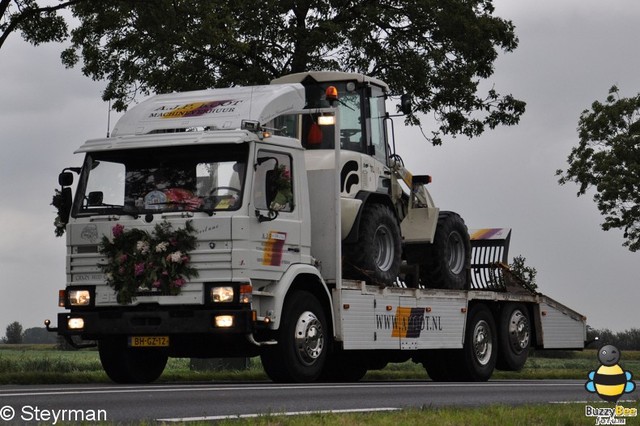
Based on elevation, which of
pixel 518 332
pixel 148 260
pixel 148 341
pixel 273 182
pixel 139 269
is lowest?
pixel 148 341

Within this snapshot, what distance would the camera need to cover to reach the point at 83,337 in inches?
664

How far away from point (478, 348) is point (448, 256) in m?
1.80

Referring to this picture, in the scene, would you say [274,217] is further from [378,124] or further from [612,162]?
[612,162]

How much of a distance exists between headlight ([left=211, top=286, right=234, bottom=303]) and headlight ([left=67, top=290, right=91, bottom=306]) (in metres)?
1.88

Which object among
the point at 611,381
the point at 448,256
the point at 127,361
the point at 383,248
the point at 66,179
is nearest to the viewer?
the point at 611,381

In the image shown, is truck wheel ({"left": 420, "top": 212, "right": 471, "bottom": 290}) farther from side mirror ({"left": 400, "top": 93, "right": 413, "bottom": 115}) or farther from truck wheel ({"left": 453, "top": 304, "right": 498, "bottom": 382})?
side mirror ({"left": 400, "top": 93, "right": 413, "bottom": 115})

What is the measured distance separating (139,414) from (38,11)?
48.0ft

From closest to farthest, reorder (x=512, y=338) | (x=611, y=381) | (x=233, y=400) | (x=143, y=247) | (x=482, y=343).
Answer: (x=611, y=381)
(x=233, y=400)
(x=143, y=247)
(x=482, y=343)
(x=512, y=338)

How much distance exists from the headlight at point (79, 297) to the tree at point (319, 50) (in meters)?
11.8

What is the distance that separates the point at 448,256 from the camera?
20703 millimetres

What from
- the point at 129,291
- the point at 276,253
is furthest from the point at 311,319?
the point at 129,291

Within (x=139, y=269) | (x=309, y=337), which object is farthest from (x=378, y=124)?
(x=139, y=269)

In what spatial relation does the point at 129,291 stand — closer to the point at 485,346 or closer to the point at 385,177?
the point at 385,177

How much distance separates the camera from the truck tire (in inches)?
710
